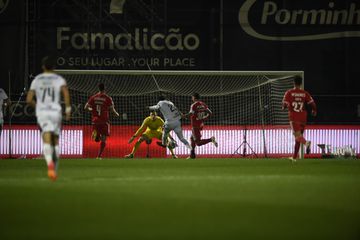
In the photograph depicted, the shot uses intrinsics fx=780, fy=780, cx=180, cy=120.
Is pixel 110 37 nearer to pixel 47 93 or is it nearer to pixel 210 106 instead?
pixel 210 106

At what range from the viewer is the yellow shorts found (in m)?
26.4

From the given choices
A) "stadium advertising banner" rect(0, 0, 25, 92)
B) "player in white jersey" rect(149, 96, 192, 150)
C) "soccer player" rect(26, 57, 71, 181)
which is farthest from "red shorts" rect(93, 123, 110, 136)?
"soccer player" rect(26, 57, 71, 181)

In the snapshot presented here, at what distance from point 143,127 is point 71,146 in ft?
9.41

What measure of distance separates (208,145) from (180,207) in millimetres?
19130

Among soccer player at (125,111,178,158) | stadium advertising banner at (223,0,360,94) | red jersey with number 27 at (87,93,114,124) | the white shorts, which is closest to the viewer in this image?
the white shorts

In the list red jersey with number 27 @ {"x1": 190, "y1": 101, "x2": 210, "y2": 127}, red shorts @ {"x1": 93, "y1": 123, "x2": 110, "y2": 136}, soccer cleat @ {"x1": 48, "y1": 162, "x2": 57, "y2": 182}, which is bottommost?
soccer cleat @ {"x1": 48, "y1": 162, "x2": 57, "y2": 182}

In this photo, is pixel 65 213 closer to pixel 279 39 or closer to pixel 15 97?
pixel 15 97

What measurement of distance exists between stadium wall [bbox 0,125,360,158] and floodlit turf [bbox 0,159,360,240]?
39.5 ft

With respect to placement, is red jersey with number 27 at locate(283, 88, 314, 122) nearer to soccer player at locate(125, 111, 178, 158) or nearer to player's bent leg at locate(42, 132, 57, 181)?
soccer player at locate(125, 111, 178, 158)

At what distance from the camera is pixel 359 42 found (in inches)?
1454

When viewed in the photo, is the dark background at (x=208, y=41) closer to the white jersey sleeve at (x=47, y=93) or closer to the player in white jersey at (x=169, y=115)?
the player in white jersey at (x=169, y=115)

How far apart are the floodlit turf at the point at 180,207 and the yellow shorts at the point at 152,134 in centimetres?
1092

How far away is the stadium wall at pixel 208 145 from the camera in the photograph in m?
27.5

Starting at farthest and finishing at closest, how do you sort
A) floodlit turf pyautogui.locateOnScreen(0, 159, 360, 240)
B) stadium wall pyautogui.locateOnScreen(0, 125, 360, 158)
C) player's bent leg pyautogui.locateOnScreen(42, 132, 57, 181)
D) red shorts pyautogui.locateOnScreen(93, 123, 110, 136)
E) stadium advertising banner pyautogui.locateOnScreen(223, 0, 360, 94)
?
stadium advertising banner pyautogui.locateOnScreen(223, 0, 360, 94), stadium wall pyautogui.locateOnScreen(0, 125, 360, 158), red shorts pyautogui.locateOnScreen(93, 123, 110, 136), player's bent leg pyautogui.locateOnScreen(42, 132, 57, 181), floodlit turf pyautogui.locateOnScreen(0, 159, 360, 240)
